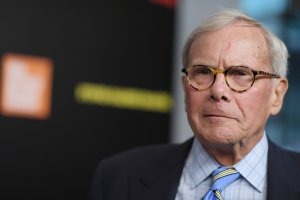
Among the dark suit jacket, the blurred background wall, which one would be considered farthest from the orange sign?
the dark suit jacket

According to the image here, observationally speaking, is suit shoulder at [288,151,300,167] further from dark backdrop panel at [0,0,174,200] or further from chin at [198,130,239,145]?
dark backdrop panel at [0,0,174,200]

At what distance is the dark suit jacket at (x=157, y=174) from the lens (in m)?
1.85

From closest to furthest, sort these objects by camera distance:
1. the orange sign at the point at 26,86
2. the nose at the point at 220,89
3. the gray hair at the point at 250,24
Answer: the nose at the point at 220,89
the gray hair at the point at 250,24
the orange sign at the point at 26,86

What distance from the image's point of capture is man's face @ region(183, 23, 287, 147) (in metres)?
1.82

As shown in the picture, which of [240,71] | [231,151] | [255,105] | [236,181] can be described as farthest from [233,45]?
[236,181]

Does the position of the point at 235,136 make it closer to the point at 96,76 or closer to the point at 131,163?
the point at 131,163

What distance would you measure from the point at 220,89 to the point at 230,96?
4 centimetres

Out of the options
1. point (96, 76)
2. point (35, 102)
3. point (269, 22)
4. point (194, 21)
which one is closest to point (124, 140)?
point (96, 76)

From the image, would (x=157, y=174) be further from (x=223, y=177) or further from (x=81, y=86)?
(x=81, y=86)

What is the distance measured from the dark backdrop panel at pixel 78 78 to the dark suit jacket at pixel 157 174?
880mm

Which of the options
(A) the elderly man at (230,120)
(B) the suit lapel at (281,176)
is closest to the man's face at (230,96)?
(A) the elderly man at (230,120)

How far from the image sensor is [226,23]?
1910 millimetres

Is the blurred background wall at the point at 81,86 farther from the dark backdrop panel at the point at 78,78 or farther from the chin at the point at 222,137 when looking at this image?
the chin at the point at 222,137

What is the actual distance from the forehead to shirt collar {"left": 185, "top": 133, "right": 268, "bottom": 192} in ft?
1.06
